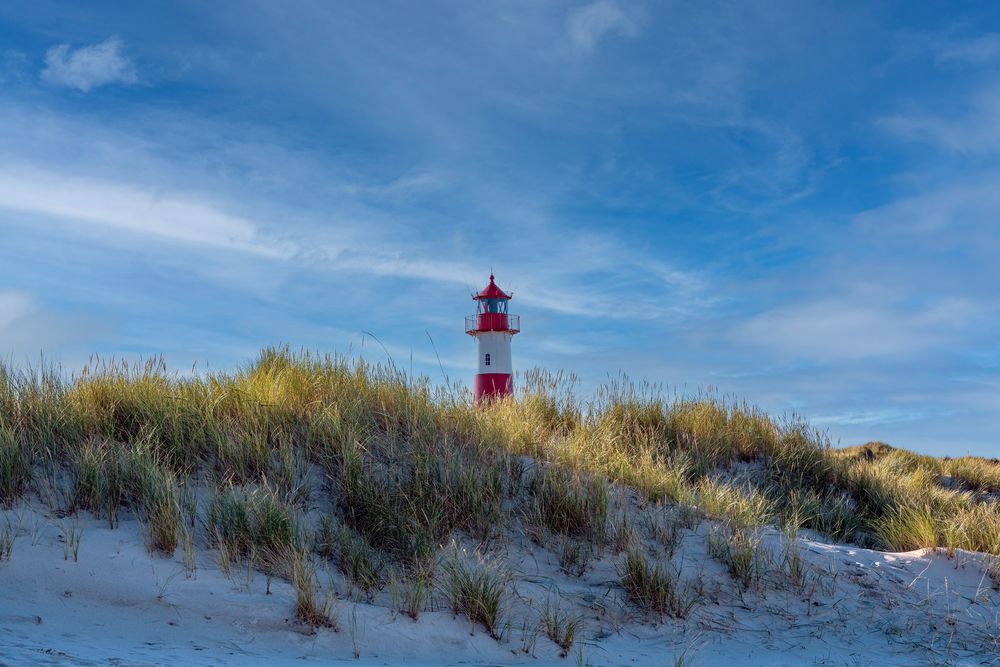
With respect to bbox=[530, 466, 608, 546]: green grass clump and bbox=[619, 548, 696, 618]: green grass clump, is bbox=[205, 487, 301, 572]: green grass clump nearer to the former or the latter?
bbox=[530, 466, 608, 546]: green grass clump

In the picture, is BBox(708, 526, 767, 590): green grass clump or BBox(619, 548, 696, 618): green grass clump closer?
BBox(619, 548, 696, 618): green grass clump

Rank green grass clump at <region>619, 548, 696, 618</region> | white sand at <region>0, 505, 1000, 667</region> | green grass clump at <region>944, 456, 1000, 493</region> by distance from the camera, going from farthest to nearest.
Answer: green grass clump at <region>944, 456, 1000, 493</region> → green grass clump at <region>619, 548, 696, 618</region> → white sand at <region>0, 505, 1000, 667</region>

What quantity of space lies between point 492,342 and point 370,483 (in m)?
13.7

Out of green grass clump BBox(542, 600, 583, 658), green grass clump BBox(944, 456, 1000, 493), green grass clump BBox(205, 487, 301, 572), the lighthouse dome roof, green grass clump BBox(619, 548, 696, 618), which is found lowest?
green grass clump BBox(542, 600, 583, 658)

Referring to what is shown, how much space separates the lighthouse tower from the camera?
2006 centimetres

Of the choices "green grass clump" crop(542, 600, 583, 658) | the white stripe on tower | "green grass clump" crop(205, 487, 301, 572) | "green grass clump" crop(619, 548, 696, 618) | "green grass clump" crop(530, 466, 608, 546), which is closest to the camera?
"green grass clump" crop(542, 600, 583, 658)

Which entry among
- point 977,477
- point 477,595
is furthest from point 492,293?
point 477,595

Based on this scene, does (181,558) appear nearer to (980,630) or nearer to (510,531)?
(510,531)

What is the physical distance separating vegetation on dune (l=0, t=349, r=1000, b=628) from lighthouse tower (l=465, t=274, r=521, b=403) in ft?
32.5

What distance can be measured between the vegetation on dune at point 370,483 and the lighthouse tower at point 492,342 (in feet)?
32.5

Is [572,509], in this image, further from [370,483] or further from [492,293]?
[492,293]

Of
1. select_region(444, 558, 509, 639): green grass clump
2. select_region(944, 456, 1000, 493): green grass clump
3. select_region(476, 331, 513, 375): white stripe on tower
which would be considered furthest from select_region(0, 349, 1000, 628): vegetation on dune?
select_region(476, 331, 513, 375): white stripe on tower

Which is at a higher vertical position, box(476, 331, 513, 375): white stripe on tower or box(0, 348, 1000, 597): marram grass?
box(476, 331, 513, 375): white stripe on tower

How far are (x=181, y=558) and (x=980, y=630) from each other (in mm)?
6423
